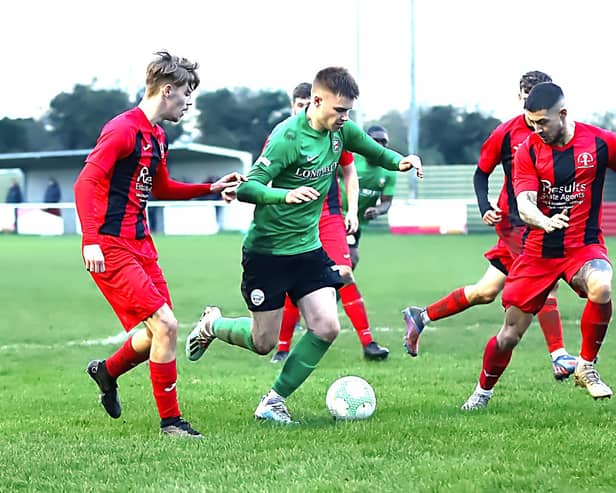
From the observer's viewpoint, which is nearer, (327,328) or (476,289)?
(327,328)

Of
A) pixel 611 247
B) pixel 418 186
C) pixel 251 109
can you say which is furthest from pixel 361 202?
pixel 251 109

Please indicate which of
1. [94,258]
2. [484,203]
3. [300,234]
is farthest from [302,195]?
[484,203]

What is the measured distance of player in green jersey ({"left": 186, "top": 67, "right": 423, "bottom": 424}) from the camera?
536 cm

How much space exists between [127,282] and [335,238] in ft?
11.2

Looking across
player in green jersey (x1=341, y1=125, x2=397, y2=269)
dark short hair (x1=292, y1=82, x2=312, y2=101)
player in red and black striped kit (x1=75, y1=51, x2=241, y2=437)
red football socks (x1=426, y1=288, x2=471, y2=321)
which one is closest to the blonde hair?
player in red and black striped kit (x1=75, y1=51, x2=241, y2=437)

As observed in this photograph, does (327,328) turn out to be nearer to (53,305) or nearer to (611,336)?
(611,336)

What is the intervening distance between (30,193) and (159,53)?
3720 cm

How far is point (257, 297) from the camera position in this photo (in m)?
5.62

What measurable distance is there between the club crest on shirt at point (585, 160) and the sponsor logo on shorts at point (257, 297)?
6.08ft

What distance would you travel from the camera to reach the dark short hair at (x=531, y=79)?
6406 millimetres

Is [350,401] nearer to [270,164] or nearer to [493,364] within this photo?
[493,364]

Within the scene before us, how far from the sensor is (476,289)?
7227 mm

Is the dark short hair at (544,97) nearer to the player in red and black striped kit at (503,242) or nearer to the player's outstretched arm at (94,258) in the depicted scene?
the player in red and black striped kit at (503,242)

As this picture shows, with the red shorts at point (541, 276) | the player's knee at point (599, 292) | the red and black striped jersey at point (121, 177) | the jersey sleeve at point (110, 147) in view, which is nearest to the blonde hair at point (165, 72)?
the red and black striped jersey at point (121, 177)
